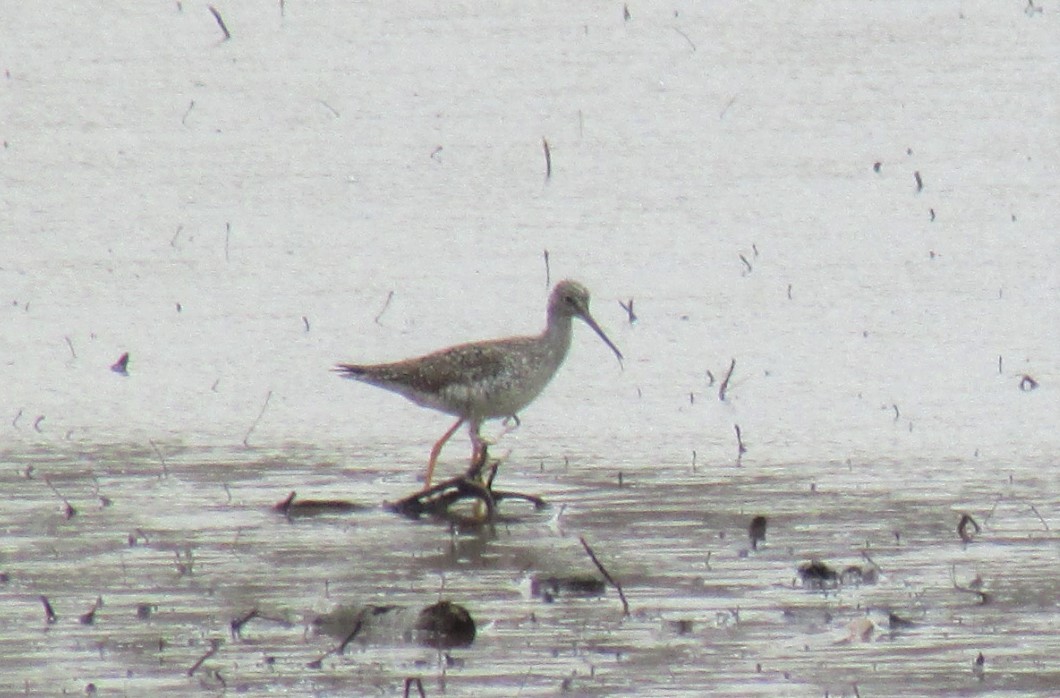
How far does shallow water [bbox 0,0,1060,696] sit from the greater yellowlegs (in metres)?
0.23

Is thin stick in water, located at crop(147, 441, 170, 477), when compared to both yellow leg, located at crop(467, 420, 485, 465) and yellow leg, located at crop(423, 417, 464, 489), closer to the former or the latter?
yellow leg, located at crop(423, 417, 464, 489)

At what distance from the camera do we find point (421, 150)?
17172 mm

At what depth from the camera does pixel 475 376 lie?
35.9 feet

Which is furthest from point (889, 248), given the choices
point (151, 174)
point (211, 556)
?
point (211, 556)

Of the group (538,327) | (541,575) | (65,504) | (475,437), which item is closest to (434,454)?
(475,437)

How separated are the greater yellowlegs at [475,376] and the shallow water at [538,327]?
232 mm

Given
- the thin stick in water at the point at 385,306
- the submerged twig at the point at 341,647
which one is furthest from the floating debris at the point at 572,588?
the thin stick in water at the point at 385,306

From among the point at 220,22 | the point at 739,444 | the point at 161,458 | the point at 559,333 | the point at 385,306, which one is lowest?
the point at 161,458

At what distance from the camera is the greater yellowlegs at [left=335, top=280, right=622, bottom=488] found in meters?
10.9

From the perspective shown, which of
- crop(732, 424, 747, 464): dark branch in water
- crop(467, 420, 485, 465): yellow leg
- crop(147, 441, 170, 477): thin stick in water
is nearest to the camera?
crop(147, 441, 170, 477): thin stick in water

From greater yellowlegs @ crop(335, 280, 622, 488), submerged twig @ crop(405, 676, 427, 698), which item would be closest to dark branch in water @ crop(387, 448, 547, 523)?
greater yellowlegs @ crop(335, 280, 622, 488)

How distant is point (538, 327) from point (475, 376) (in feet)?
7.93

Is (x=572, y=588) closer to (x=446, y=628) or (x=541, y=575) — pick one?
(x=541, y=575)

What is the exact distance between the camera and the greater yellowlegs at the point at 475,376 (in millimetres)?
10883
